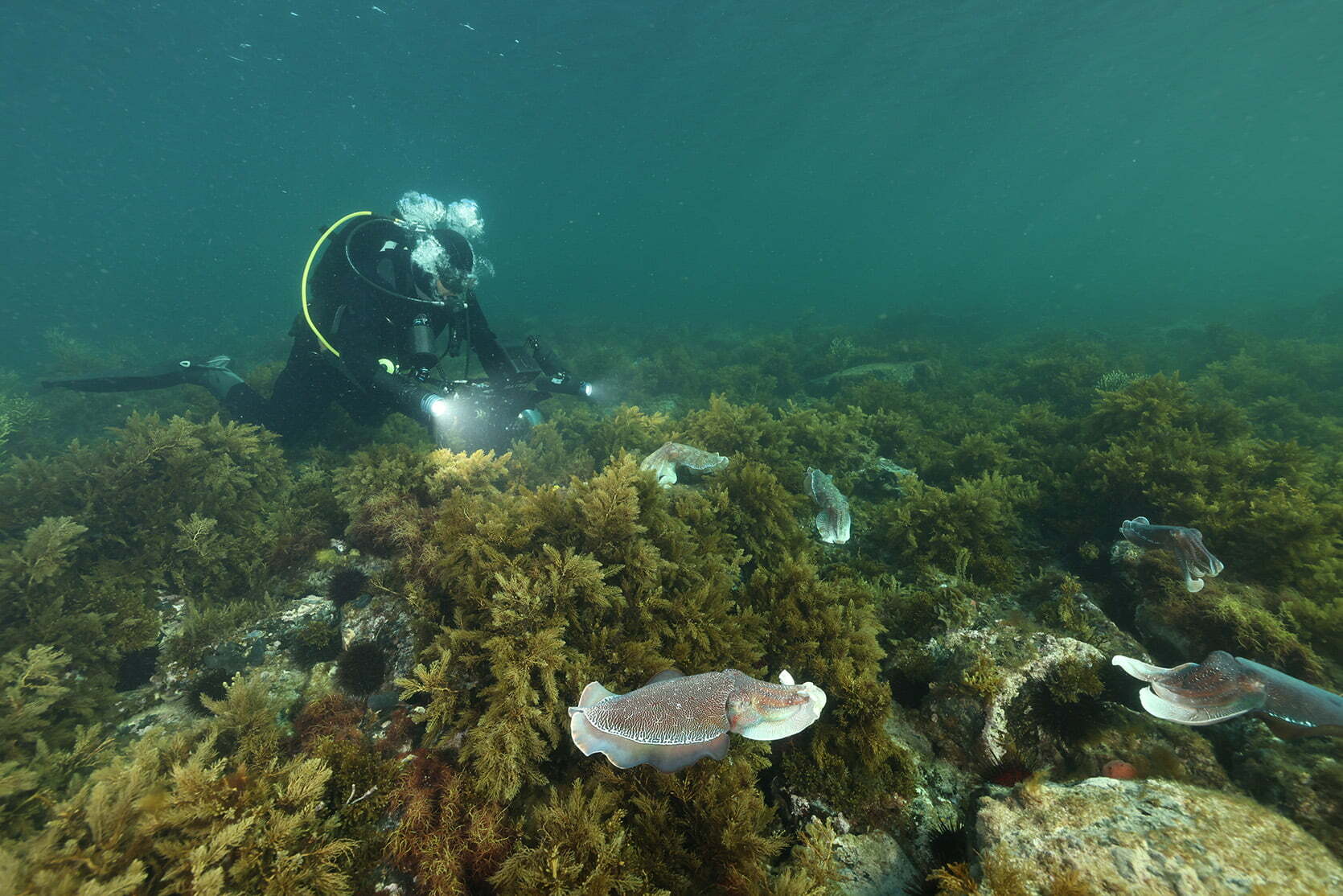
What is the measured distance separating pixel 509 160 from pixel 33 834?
91516mm

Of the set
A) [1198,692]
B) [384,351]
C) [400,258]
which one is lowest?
[1198,692]

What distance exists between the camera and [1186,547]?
3.98 meters

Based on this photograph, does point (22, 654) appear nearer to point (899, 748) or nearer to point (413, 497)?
point (413, 497)

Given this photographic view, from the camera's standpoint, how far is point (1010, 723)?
317cm

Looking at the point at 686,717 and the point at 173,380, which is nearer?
the point at 686,717

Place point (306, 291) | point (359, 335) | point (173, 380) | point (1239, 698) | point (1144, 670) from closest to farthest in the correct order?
point (1239, 698), point (1144, 670), point (359, 335), point (306, 291), point (173, 380)

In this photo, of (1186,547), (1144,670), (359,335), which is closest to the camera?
(1144,670)

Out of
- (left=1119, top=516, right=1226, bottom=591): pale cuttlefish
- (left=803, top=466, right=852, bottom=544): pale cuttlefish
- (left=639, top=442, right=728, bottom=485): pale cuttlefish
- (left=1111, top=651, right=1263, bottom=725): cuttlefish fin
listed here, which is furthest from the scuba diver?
(left=1119, top=516, right=1226, bottom=591): pale cuttlefish

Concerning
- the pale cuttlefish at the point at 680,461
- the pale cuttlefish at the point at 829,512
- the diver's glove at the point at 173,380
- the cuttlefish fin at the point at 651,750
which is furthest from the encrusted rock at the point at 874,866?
the diver's glove at the point at 173,380

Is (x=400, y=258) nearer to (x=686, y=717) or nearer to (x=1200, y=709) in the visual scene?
(x=686, y=717)

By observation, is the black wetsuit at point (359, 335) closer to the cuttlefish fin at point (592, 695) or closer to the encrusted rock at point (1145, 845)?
the cuttlefish fin at point (592, 695)

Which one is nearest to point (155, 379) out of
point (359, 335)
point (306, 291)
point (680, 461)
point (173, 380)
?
point (173, 380)

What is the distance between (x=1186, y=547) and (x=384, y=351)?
35.2ft

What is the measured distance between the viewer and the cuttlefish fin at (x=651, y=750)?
2.34 metres
